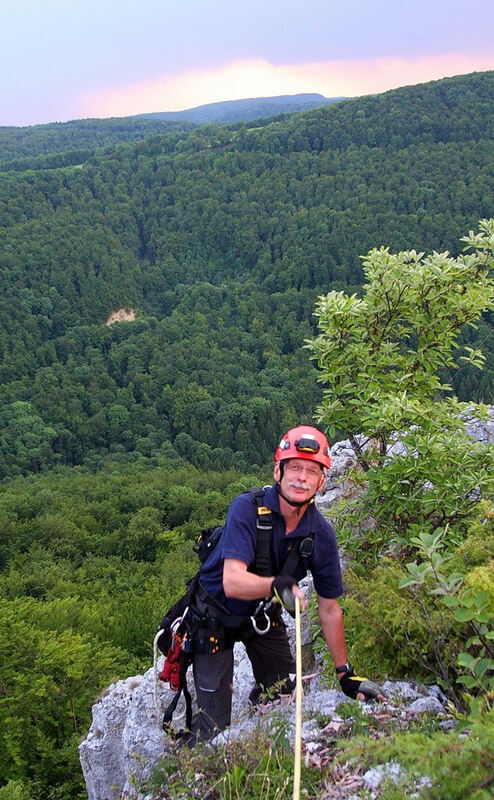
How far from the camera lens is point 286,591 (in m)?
3.03

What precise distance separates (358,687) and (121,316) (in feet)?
394

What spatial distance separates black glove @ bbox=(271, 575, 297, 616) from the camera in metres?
2.99

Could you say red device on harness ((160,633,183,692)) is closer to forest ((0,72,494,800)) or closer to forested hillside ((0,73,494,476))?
forest ((0,72,494,800))

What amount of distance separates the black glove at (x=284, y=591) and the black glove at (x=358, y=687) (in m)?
0.98

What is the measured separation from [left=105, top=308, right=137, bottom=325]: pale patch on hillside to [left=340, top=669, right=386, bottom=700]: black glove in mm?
116761

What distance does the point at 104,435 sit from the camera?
83.2m

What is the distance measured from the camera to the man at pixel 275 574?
338 centimetres

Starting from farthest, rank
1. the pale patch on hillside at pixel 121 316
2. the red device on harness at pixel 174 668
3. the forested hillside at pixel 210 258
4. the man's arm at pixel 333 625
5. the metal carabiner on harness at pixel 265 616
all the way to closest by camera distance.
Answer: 1. the pale patch on hillside at pixel 121 316
2. the forested hillside at pixel 210 258
3. the red device on harness at pixel 174 668
4. the metal carabiner on harness at pixel 265 616
5. the man's arm at pixel 333 625

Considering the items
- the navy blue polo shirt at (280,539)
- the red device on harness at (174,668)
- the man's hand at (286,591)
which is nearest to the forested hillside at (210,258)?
the red device on harness at (174,668)

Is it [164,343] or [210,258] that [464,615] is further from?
[210,258]

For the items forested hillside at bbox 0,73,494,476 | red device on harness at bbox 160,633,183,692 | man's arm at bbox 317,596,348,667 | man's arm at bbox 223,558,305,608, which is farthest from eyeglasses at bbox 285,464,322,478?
forested hillside at bbox 0,73,494,476

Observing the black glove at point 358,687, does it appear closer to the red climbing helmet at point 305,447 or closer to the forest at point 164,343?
the forest at point 164,343

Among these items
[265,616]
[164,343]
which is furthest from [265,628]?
[164,343]

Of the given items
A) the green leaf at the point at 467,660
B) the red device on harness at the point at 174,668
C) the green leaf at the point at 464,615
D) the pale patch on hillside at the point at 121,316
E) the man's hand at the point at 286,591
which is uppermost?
the green leaf at the point at 464,615
